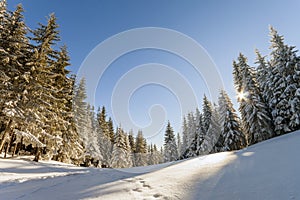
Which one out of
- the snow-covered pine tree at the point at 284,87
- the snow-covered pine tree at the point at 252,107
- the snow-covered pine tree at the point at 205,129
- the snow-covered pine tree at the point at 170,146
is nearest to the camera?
the snow-covered pine tree at the point at 284,87

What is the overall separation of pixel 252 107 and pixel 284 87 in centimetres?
411

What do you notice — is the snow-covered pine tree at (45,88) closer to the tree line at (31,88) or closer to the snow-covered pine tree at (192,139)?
the tree line at (31,88)

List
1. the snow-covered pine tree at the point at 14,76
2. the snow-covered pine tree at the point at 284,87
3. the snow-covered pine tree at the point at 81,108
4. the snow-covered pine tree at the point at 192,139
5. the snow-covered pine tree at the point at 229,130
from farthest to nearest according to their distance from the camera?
the snow-covered pine tree at the point at 192,139, the snow-covered pine tree at the point at 81,108, the snow-covered pine tree at the point at 229,130, the snow-covered pine tree at the point at 284,87, the snow-covered pine tree at the point at 14,76

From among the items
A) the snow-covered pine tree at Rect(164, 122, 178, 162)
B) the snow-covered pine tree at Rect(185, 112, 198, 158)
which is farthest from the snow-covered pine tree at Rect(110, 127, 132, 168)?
the snow-covered pine tree at Rect(185, 112, 198, 158)

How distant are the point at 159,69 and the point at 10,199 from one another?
66.4 ft

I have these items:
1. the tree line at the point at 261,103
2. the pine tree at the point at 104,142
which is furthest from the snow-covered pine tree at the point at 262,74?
the pine tree at the point at 104,142

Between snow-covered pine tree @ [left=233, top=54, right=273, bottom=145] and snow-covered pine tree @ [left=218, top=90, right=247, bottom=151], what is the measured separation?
1.39m

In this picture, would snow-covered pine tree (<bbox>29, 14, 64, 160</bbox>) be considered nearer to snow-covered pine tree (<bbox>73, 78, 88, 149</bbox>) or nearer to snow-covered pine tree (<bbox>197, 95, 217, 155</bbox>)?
snow-covered pine tree (<bbox>73, 78, 88, 149</bbox>)

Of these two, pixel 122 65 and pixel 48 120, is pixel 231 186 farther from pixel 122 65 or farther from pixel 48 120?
pixel 122 65

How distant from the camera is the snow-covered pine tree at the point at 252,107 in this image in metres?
21.7

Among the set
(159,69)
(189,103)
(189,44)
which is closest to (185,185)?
(189,103)

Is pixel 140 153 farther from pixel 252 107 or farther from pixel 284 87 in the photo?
pixel 284 87

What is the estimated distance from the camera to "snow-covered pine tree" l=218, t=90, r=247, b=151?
24.3 metres

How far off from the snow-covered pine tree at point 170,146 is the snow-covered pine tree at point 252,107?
61.9 feet
